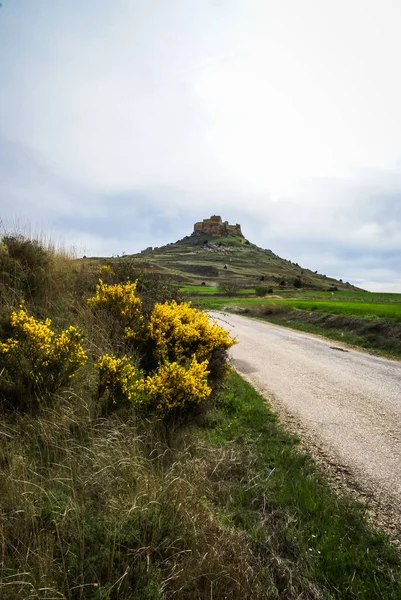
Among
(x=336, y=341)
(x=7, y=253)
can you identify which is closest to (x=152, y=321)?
(x=7, y=253)

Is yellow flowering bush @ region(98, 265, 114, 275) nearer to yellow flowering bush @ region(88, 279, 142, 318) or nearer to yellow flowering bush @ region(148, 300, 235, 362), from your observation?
yellow flowering bush @ region(88, 279, 142, 318)

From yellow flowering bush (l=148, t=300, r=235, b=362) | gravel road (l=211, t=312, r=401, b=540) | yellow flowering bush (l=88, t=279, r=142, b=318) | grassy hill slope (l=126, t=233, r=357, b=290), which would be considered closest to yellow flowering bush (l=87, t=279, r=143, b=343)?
yellow flowering bush (l=88, t=279, r=142, b=318)

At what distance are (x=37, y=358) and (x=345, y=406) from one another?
21.1 ft

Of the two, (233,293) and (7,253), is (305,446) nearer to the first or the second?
(7,253)

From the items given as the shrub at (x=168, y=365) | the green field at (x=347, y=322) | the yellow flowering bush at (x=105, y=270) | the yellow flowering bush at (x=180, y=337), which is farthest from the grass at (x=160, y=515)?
the green field at (x=347, y=322)

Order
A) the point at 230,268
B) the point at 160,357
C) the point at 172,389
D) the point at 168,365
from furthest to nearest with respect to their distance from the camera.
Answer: the point at 230,268 → the point at 160,357 → the point at 168,365 → the point at 172,389

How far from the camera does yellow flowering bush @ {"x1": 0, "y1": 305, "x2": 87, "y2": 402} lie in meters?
3.89

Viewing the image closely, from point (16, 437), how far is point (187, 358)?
3079mm

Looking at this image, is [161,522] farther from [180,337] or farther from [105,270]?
[105,270]

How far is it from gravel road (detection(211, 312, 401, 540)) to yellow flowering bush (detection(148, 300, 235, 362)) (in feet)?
6.85

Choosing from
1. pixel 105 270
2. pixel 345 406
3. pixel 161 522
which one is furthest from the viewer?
pixel 105 270

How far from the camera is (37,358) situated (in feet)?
13.1

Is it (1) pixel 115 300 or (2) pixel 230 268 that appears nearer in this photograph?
(1) pixel 115 300

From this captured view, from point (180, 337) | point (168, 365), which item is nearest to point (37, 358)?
point (168, 365)
